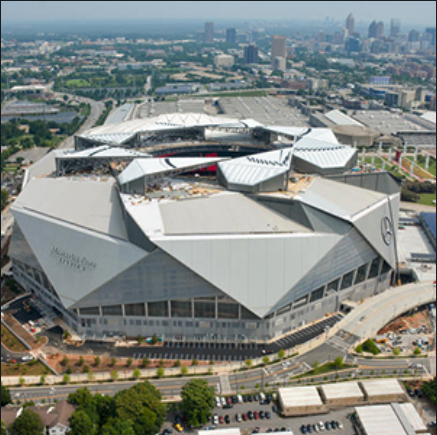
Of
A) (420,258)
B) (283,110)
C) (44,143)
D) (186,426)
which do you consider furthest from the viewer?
(283,110)

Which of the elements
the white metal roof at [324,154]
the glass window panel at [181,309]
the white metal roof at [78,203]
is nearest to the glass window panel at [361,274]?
the white metal roof at [324,154]

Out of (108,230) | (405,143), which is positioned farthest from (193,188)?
(405,143)

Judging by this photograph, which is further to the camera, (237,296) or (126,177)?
(126,177)

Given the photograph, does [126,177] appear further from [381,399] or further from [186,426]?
[381,399]

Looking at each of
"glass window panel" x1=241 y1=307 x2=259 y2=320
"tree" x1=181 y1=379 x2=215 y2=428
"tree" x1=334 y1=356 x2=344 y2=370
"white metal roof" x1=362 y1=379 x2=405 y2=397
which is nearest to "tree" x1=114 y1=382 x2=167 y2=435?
"tree" x1=181 y1=379 x2=215 y2=428

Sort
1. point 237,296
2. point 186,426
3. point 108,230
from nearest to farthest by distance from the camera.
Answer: point 186,426, point 237,296, point 108,230

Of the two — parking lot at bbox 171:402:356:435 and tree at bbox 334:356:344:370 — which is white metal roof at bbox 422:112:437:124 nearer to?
tree at bbox 334:356:344:370
